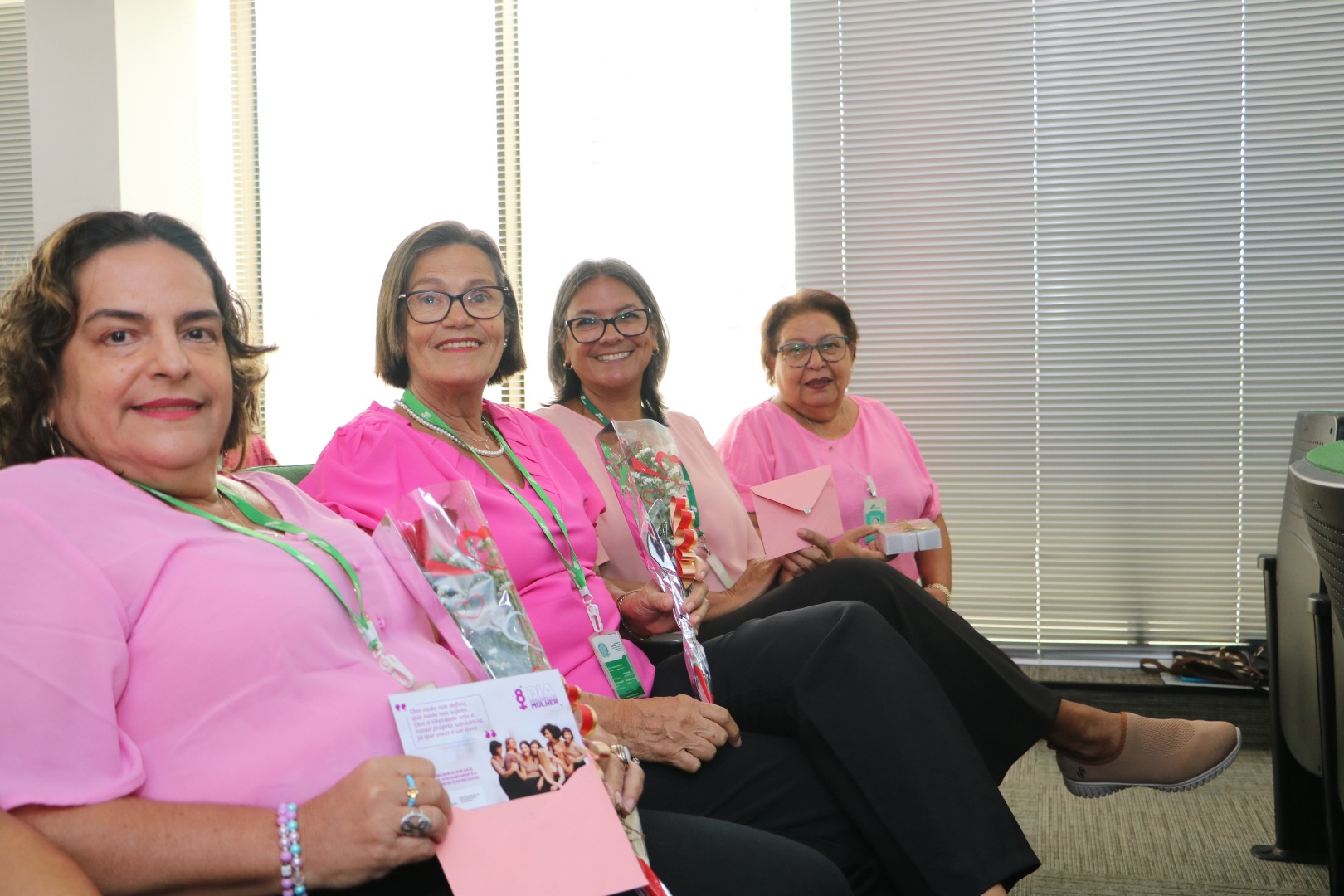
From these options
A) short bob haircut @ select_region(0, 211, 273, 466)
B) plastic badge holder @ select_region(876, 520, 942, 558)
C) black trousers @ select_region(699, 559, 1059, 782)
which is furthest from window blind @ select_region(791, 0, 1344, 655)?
short bob haircut @ select_region(0, 211, 273, 466)

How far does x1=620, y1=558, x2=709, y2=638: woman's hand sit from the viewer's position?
6.59ft

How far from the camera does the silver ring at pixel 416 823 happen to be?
3.40 feet

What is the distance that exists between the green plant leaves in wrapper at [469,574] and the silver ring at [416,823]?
30cm

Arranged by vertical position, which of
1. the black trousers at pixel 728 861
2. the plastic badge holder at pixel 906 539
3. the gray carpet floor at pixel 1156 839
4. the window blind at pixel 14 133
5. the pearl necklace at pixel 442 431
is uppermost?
the window blind at pixel 14 133

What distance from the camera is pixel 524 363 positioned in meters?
2.31

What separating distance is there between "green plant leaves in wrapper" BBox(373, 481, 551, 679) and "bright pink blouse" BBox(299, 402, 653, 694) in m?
0.34

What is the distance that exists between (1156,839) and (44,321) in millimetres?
2739

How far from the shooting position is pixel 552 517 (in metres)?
1.98

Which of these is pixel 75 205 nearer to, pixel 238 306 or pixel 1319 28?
pixel 238 306

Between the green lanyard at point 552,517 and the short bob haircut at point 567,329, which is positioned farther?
the short bob haircut at point 567,329

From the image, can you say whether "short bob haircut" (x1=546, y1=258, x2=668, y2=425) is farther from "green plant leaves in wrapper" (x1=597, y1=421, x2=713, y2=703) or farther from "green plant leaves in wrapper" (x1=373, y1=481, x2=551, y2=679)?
"green plant leaves in wrapper" (x1=373, y1=481, x2=551, y2=679)

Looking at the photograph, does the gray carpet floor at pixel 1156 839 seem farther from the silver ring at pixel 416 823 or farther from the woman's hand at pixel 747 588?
the silver ring at pixel 416 823

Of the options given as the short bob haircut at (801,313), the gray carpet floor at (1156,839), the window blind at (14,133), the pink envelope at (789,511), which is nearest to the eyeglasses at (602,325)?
the pink envelope at (789,511)

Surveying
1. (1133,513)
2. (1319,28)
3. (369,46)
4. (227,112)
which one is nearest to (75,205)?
(227,112)
